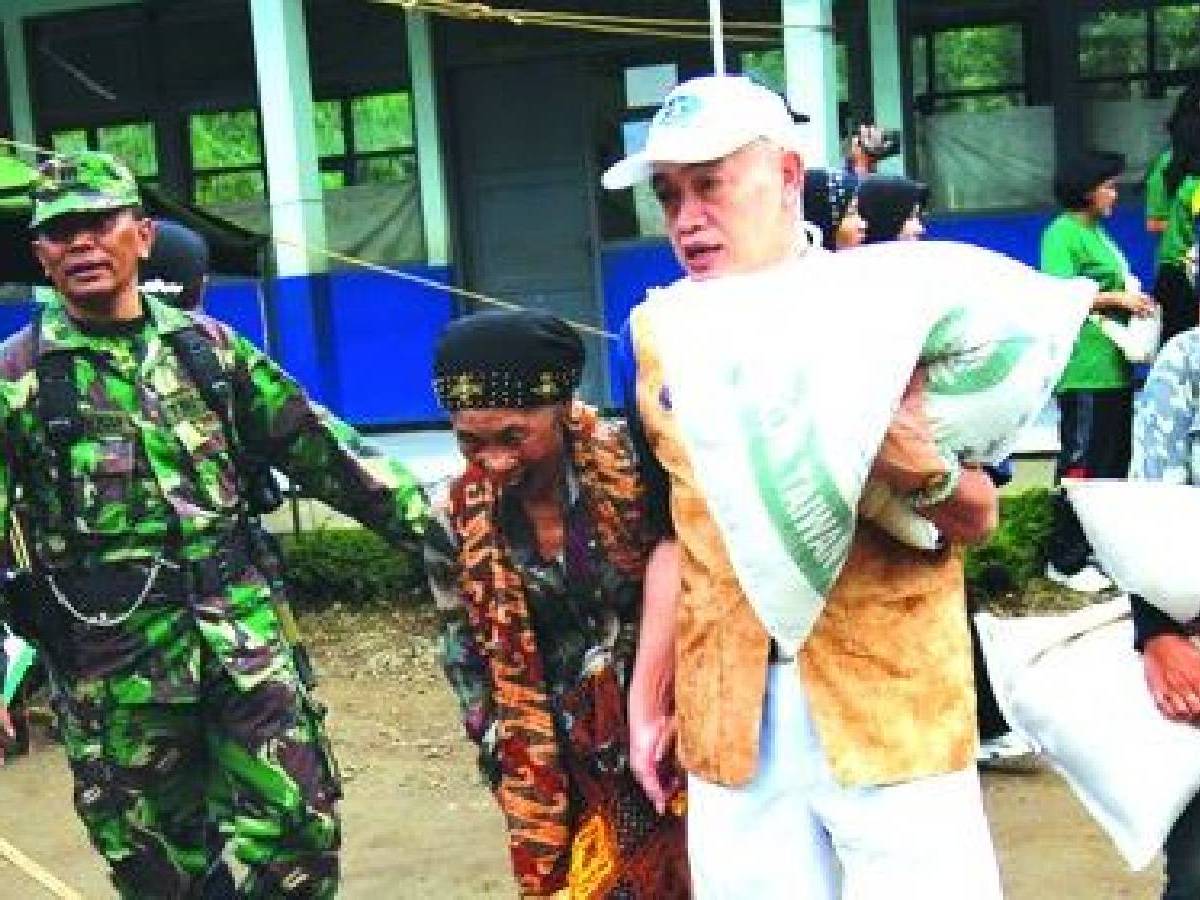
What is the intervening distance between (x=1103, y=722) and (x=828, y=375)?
1186 millimetres

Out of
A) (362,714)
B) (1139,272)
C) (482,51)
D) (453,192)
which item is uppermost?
(482,51)

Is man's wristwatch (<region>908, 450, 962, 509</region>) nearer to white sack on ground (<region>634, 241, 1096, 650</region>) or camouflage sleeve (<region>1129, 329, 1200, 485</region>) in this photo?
white sack on ground (<region>634, 241, 1096, 650</region>)

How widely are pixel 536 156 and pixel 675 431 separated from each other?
34.6 feet

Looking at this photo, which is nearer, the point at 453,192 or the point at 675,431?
the point at 675,431

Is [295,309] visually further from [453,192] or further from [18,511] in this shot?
[18,511]

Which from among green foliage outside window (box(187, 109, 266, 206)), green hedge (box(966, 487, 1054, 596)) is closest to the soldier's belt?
green hedge (box(966, 487, 1054, 596))

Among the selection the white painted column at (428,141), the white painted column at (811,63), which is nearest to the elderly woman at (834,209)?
the white painted column at (811,63)

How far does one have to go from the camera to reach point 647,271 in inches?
493

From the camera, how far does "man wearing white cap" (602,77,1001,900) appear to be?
92.5 inches

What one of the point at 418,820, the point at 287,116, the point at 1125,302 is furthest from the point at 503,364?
the point at 287,116

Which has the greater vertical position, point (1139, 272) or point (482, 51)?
point (482, 51)

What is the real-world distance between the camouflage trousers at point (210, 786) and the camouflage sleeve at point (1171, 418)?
1.70 metres

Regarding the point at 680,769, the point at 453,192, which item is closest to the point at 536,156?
the point at 453,192

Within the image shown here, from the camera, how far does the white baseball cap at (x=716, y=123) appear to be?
235cm
